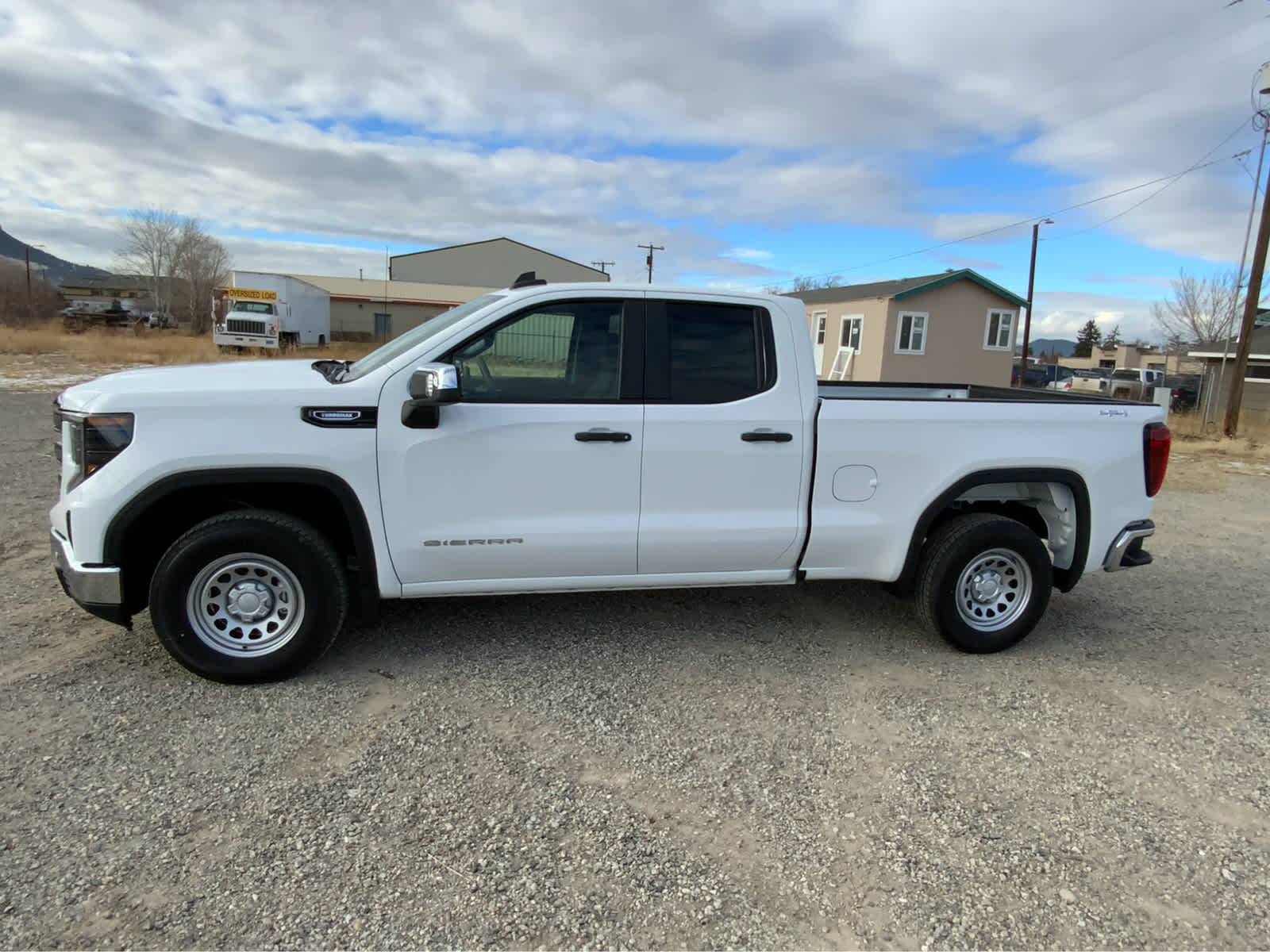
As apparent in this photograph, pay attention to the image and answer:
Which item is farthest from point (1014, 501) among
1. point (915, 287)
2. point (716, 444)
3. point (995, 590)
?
point (915, 287)

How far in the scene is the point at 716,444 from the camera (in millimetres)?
3885

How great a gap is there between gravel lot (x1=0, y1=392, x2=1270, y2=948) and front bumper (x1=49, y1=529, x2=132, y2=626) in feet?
1.39

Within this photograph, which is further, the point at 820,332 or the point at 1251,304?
the point at 820,332

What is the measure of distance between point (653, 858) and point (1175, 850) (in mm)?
1866

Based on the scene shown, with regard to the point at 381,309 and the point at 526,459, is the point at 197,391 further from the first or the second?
the point at 381,309

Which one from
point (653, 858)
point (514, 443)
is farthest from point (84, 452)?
point (653, 858)

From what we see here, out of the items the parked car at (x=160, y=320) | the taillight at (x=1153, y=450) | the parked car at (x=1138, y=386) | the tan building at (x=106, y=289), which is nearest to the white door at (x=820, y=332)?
the parked car at (x=1138, y=386)

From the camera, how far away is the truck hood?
3.38m

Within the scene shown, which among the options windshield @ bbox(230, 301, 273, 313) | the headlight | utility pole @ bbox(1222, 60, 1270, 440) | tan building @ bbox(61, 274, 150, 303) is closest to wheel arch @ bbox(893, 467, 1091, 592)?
the headlight

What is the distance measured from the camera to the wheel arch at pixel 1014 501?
13.8 ft

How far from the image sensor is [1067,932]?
7.79 feet

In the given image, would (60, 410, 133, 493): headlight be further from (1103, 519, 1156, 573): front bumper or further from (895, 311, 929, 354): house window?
(895, 311, 929, 354): house window

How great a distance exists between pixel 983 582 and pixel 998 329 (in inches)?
1099

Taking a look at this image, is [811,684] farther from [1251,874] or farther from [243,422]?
[243,422]
